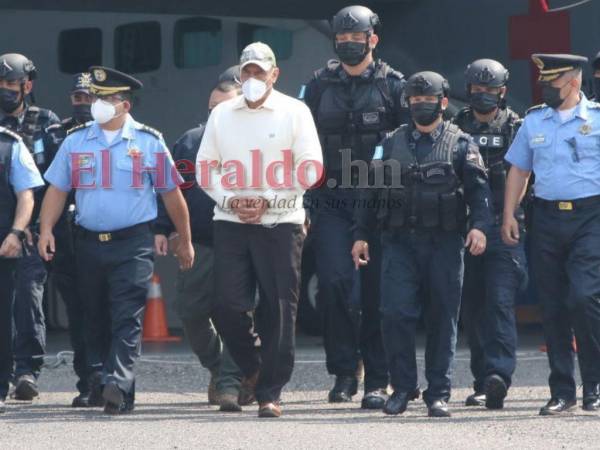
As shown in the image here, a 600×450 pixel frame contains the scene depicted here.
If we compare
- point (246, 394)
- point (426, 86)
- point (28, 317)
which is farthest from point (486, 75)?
point (28, 317)

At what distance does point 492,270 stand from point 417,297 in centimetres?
59

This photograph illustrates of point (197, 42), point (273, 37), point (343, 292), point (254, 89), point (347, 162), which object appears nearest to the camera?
point (254, 89)

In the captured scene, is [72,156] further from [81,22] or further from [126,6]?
[81,22]

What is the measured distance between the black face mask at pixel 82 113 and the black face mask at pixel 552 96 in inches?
107

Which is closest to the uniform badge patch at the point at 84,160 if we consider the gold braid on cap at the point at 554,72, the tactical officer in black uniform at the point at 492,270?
the tactical officer in black uniform at the point at 492,270

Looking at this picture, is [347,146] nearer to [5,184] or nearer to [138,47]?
[5,184]

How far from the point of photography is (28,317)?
10.7 meters

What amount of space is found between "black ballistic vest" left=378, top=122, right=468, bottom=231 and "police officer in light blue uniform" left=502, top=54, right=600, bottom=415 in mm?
323

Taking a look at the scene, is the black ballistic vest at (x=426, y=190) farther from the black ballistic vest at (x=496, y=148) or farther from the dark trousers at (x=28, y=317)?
the dark trousers at (x=28, y=317)

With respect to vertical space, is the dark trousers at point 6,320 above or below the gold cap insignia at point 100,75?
below

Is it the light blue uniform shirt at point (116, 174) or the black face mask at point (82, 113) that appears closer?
the light blue uniform shirt at point (116, 174)

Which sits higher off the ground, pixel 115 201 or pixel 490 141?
pixel 490 141

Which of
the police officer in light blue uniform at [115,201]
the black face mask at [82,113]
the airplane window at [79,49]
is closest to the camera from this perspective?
the police officer in light blue uniform at [115,201]

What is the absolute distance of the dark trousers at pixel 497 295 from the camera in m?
9.96
